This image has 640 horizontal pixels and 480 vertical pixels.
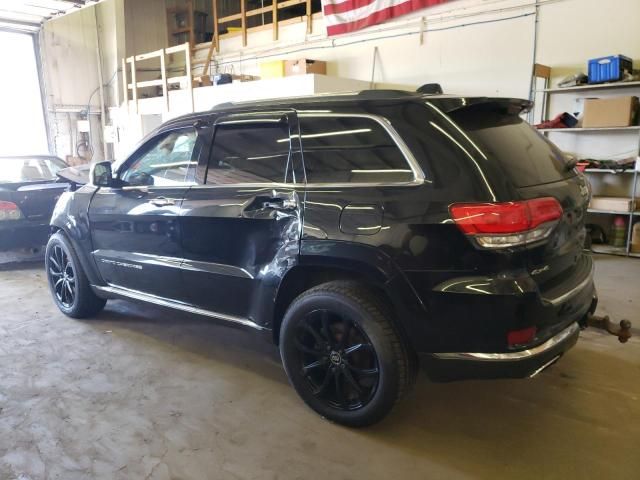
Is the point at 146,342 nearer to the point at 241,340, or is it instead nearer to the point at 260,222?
the point at 241,340

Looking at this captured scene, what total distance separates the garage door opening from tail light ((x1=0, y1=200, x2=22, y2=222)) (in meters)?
5.36

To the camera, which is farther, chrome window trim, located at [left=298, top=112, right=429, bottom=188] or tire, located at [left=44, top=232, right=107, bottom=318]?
tire, located at [left=44, top=232, right=107, bottom=318]

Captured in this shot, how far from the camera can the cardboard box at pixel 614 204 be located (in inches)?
218

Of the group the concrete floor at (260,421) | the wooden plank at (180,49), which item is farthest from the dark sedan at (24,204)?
the wooden plank at (180,49)

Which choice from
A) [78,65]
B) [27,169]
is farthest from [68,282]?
[78,65]

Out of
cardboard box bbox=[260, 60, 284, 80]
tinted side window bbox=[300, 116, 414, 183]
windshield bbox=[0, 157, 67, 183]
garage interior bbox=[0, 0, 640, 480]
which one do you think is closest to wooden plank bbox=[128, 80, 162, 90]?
garage interior bbox=[0, 0, 640, 480]

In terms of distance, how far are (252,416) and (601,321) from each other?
6.14ft

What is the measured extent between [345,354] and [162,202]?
145 cm

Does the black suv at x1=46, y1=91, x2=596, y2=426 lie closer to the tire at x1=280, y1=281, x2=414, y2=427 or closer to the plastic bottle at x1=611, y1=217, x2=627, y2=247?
the tire at x1=280, y1=281, x2=414, y2=427

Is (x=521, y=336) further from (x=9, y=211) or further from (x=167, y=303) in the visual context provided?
(x=9, y=211)

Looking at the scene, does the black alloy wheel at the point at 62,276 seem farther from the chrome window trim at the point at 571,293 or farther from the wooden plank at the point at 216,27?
the wooden plank at the point at 216,27

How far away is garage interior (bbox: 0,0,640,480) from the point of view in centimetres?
214

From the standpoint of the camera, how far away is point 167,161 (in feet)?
10.1

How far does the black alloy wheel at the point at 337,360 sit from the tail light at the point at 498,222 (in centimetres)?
68
